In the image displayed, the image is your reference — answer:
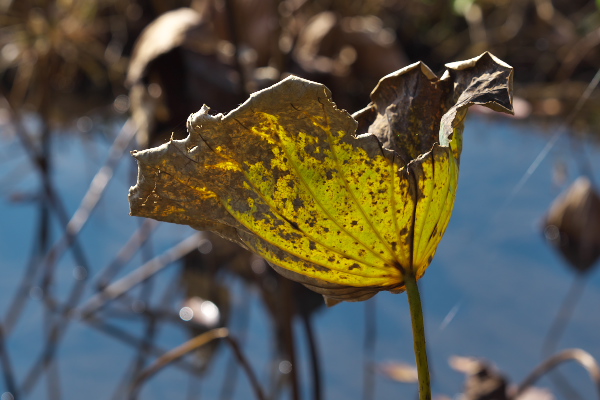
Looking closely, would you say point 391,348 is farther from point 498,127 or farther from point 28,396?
point 498,127

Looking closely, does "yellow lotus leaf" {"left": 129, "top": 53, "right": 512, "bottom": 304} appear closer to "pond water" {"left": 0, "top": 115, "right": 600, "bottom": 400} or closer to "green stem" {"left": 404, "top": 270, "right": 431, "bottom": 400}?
"green stem" {"left": 404, "top": 270, "right": 431, "bottom": 400}

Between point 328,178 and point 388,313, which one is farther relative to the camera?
point 388,313

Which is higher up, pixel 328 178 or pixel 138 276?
pixel 138 276

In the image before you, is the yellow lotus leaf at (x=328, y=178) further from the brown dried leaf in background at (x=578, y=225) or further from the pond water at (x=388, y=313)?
the brown dried leaf in background at (x=578, y=225)

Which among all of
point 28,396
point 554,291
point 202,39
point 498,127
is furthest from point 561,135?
point 28,396

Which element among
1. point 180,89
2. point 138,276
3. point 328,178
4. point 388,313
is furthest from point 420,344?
point 138,276

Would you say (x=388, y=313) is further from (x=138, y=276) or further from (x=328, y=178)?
(x=328, y=178)
